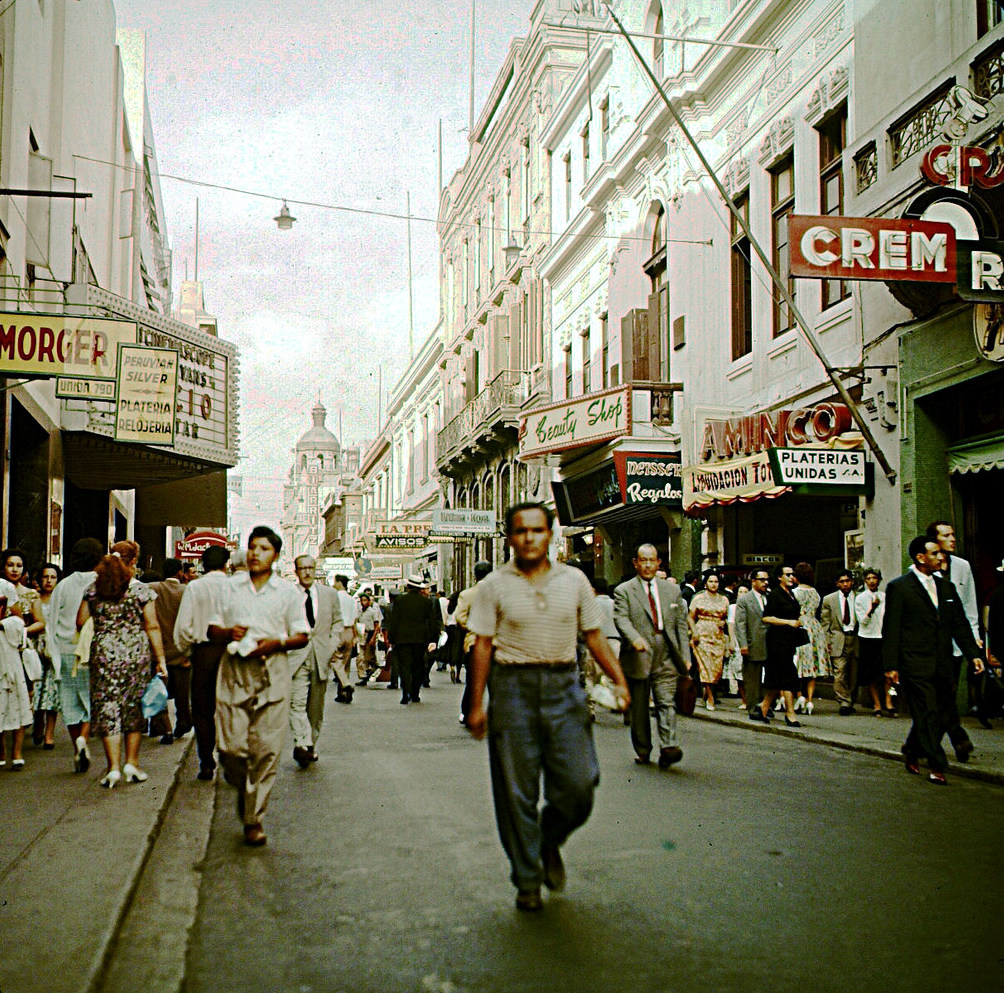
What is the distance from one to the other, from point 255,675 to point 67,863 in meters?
1.48

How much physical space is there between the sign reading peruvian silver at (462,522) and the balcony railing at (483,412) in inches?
119

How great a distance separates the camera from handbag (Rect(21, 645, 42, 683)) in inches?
418

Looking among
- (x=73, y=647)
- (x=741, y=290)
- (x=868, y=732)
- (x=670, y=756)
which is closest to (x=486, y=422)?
(x=741, y=290)

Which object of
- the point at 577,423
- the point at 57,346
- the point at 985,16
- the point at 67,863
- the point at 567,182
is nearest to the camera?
the point at 67,863

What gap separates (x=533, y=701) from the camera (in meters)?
5.74

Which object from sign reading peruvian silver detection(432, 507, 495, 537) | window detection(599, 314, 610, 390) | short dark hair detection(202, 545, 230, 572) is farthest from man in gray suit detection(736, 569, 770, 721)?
sign reading peruvian silver detection(432, 507, 495, 537)

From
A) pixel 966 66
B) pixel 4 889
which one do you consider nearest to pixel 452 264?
pixel 966 66

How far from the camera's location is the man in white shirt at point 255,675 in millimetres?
7199

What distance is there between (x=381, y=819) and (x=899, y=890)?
332 centimetres

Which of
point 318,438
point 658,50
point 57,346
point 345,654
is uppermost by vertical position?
point 318,438

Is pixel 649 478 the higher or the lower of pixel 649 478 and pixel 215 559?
the higher

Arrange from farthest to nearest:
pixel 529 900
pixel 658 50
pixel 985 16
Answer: pixel 658 50 < pixel 985 16 < pixel 529 900

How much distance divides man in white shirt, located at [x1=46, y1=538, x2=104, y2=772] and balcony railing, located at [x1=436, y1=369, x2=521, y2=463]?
25373 millimetres

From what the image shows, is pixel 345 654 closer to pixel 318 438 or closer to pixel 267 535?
pixel 267 535
